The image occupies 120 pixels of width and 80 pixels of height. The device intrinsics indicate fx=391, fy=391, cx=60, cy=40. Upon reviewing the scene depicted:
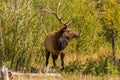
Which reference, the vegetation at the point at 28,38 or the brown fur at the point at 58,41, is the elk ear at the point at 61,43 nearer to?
the brown fur at the point at 58,41

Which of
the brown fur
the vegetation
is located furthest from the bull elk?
the vegetation

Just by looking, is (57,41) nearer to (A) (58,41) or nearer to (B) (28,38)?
(A) (58,41)

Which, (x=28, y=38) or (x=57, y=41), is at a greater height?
(x=28, y=38)

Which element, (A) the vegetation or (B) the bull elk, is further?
(B) the bull elk

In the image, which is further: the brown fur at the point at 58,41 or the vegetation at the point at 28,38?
the brown fur at the point at 58,41

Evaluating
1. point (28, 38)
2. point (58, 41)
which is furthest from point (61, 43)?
point (28, 38)

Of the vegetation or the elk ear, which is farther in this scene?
the elk ear

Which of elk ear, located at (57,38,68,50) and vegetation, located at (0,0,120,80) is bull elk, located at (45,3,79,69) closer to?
elk ear, located at (57,38,68,50)

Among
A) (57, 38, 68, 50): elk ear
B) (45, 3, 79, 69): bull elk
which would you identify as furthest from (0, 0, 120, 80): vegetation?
(57, 38, 68, 50): elk ear

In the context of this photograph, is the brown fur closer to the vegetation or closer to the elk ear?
the elk ear

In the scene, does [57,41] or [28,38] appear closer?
[28,38]

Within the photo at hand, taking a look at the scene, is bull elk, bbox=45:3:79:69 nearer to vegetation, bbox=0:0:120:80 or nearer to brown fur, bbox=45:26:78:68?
brown fur, bbox=45:26:78:68

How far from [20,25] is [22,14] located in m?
0.38

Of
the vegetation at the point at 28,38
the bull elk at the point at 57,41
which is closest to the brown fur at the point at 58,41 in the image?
the bull elk at the point at 57,41
